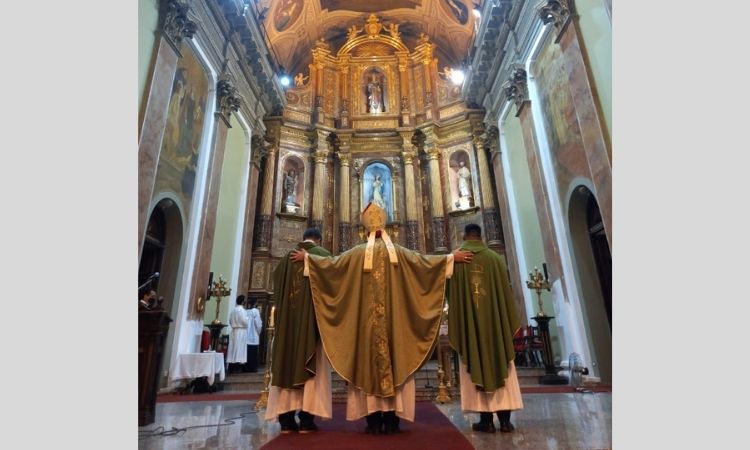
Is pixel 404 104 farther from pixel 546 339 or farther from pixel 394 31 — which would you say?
pixel 546 339

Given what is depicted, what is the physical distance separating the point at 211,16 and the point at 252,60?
2.22 meters

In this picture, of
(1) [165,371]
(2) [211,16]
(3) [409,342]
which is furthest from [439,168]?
(3) [409,342]

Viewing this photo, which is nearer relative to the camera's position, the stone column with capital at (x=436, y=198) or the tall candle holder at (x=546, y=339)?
the tall candle holder at (x=546, y=339)

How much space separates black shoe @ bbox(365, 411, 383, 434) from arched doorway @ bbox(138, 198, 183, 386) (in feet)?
17.5

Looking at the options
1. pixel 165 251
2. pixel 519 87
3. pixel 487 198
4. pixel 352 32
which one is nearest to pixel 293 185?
pixel 487 198

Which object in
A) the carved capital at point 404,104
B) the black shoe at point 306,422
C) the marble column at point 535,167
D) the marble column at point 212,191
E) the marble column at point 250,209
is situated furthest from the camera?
the carved capital at point 404,104

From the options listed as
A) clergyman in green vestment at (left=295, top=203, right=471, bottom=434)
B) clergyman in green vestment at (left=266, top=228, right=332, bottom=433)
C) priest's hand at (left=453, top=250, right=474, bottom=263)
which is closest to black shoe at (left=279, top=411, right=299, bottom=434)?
clergyman in green vestment at (left=266, top=228, right=332, bottom=433)

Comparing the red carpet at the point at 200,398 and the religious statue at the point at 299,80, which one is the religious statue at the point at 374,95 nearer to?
the religious statue at the point at 299,80

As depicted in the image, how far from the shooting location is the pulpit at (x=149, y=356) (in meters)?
4.19

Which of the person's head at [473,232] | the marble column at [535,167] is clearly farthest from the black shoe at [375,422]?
the marble column at [535,167]

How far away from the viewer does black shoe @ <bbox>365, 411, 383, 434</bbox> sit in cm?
347

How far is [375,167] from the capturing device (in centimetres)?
1558

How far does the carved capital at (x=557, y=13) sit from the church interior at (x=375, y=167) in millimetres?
48

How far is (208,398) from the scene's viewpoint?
6598 millimetres
